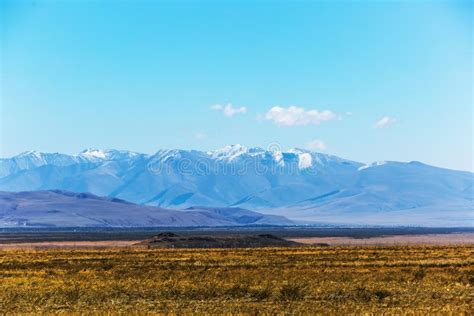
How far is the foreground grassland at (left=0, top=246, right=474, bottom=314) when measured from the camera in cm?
3538

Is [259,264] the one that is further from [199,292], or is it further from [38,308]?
[38,308]

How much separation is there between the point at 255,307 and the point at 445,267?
2342 cm

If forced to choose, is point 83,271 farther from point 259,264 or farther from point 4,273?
point 259,264

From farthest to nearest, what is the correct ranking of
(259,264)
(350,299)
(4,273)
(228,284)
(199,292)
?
(259,264) < (4,273) < (228,284) < (199,292) < (350,299)

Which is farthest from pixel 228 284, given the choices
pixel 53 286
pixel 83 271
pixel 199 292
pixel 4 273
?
pixel 4 273

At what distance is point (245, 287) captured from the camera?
4106 centimetres

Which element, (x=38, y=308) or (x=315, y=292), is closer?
(x=38, y=308)

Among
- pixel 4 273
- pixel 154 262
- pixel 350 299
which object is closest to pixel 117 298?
pixel 350 299

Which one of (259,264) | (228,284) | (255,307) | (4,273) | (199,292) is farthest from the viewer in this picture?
(259,264)

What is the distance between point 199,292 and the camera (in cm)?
4006

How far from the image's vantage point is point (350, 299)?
37.2 meters

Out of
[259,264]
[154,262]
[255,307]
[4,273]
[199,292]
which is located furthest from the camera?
[154,262]

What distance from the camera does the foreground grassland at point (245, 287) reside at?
116ft

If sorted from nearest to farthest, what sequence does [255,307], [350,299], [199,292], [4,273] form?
1. [255,307]
2. [350,299]
3. [199,292]
4. [4,273]
